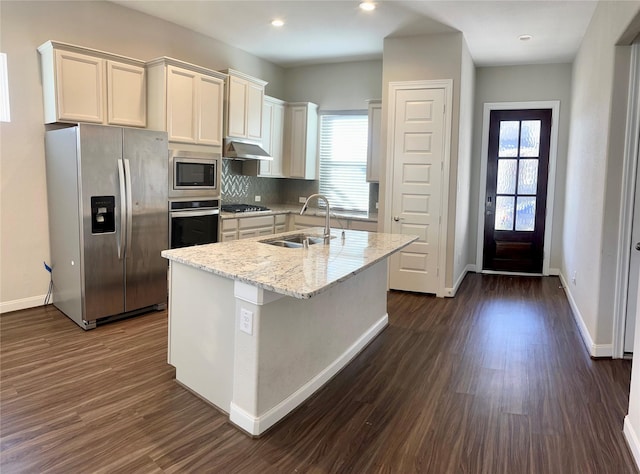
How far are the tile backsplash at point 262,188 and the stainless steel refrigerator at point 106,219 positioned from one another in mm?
1802

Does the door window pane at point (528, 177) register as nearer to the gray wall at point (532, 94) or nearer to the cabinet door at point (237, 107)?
the gray wall at point (532, 94)

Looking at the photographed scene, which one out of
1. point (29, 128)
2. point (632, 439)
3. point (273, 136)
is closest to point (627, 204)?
point (632, 439)

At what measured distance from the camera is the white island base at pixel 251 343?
7.50 feet

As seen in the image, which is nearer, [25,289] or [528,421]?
[528,421]

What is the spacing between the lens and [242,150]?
5.45 metres

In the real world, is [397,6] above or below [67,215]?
above

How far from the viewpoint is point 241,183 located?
6262 mm

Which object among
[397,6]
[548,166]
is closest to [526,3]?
[397,6]

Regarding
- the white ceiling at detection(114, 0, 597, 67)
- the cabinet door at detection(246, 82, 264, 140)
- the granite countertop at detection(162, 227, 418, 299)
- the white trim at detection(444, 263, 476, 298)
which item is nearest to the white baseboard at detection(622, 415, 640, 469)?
the granite countertop at detection(162, 227, 418, 299)

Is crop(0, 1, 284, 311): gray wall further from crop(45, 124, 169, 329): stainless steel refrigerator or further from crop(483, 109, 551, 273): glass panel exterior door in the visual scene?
crop(483, 109, 551, 273): glass panel exterior door

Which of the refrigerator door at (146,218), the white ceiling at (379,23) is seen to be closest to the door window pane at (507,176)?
the white ceiling at (379,23)

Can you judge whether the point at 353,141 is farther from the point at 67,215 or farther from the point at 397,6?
the point at 67,215

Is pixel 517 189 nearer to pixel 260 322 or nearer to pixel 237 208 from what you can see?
pixel 237 208

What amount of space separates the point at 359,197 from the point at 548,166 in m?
2.68
